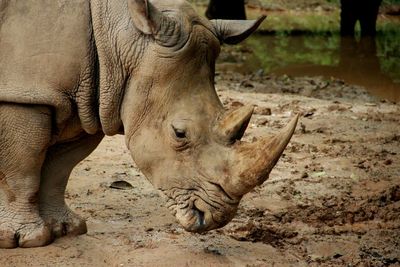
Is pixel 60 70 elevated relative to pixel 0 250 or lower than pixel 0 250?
elevated

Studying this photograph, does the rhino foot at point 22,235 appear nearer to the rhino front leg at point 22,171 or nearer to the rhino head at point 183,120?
the rhino front leg at point 22,171

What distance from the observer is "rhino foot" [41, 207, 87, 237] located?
15.4ft

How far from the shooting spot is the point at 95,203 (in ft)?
Answer: 17.8

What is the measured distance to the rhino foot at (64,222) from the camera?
469cm

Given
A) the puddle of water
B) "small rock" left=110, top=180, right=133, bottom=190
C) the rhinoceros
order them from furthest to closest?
the puddle of water < "small rock" left=110, top=180, right=133, bottom=190 < the rhinoceros

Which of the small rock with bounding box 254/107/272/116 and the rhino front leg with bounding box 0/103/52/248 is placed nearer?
the rhino front leg with bounding box 0/103/52/248

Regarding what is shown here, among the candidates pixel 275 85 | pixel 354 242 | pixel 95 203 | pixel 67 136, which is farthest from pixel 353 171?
pixel 275 85

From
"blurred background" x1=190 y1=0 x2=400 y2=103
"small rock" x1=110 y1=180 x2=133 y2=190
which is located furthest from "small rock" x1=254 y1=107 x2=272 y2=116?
"small rock" x1=110 y1=180 x2=133 y2=190

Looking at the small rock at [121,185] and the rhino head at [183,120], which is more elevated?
the rhino head at [183,120]

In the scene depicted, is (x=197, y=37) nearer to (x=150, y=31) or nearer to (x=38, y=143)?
(x=150, y=31)

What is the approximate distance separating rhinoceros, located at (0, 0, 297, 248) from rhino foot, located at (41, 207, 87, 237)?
79mm

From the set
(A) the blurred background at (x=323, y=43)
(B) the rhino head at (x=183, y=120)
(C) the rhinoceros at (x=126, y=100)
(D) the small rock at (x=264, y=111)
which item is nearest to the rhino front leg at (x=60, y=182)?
(C) the rhinoceros at (x=126, y=100)

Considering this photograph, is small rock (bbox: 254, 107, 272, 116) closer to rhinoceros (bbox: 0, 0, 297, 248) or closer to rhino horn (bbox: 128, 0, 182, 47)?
rhinoceros (bbox: 0, 0, 297, 248)

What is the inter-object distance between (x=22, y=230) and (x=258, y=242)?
1.30 metres
